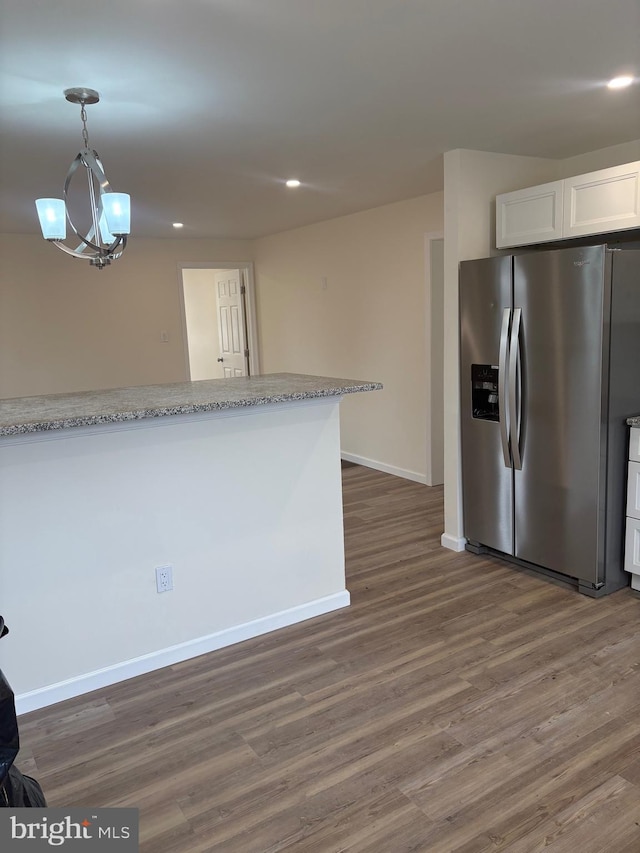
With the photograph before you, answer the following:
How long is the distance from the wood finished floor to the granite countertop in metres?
1.14

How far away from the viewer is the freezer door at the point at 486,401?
11.0 ft

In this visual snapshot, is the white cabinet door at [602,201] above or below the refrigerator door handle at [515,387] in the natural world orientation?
above

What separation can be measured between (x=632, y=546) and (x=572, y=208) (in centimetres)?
178

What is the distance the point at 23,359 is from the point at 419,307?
3848 millimetres

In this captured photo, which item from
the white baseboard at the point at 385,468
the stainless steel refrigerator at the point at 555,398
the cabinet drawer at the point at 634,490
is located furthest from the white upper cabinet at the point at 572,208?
the white baseboard at the point at 385,468

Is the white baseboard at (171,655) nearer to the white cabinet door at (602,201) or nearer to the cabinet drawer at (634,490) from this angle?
the cabinet drawer at (634,490)

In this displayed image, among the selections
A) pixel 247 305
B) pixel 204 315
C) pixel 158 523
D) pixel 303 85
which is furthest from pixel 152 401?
pixel 204 315

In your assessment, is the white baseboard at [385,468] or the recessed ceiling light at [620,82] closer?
the recessed ceiling light at [620,82]

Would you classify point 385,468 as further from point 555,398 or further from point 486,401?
point 555,398

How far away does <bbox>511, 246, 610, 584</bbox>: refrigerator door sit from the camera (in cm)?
296

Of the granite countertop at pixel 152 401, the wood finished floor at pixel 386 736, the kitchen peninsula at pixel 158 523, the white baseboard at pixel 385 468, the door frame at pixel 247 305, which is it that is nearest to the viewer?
the wood finished floor at pixel 386 736

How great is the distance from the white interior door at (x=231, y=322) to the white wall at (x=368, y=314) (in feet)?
2.21

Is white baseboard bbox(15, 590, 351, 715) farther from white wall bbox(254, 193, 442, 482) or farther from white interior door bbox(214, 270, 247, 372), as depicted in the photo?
white interior door bbox(214, 270, 247, 372)

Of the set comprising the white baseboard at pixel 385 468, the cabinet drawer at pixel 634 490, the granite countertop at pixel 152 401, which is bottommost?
the white baseboard at pixel 385 468
